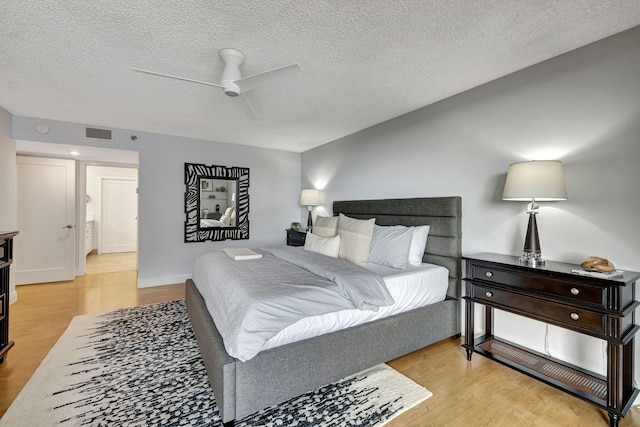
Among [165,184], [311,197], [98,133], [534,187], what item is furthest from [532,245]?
[98,133]

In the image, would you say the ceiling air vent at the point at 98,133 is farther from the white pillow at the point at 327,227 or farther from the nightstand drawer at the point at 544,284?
the nightstand drawer at the point at 544,284

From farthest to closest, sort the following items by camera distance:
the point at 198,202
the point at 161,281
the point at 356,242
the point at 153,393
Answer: the point at 198,202 → the point at 161,281 → the point at 356,242 → the point at 153,393

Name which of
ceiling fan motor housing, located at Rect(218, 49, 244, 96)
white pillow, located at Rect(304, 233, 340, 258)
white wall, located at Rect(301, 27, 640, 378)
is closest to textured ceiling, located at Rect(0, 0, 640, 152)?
ceiling fan motor housing, located at Rect(218, 49, 244, 96)

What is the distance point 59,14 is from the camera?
1725 millimetres

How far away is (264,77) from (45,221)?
200 inches

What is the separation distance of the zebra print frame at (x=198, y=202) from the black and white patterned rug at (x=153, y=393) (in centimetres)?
237

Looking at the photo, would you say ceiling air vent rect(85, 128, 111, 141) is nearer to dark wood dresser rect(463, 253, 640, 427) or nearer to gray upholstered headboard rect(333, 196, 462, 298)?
gray upholstered headboard rect(333, 196, 462, 298)

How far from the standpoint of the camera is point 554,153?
7.39ft

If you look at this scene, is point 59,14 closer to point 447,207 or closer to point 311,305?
point 311,305

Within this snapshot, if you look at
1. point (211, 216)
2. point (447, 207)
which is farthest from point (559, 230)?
point (211, 216)

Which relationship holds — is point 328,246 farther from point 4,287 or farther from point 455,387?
point 4,287

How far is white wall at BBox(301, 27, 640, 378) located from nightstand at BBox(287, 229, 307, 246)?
2.16 meters

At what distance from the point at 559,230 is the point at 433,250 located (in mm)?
1070

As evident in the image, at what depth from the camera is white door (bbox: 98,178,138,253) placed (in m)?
7.77
